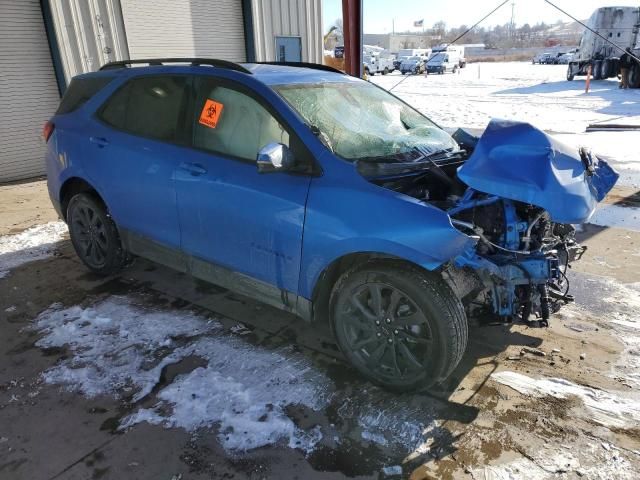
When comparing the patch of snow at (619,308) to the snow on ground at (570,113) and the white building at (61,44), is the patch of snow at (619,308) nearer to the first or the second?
the snow on ground at (570,113)

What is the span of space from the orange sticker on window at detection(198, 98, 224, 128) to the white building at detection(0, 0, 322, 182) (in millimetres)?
6558

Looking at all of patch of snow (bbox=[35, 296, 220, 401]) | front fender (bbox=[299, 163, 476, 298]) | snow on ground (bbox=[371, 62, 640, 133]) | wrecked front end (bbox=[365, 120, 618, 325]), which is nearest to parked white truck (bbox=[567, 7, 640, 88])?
snow on ground (bbox=[371, 62, 640, 133])

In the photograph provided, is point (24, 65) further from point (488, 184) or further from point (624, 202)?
point (624, 202)

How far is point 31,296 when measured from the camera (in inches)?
163

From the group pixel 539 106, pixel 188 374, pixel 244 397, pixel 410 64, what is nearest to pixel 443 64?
pixel 410 64

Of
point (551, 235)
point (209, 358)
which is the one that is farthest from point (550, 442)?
point (209, 358)

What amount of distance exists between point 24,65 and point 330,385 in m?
8.19

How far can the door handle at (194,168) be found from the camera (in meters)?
3.24

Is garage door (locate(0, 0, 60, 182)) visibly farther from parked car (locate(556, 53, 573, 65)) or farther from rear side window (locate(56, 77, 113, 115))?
parked car (locate(556, 53, 573, 65))

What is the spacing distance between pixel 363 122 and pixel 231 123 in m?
0.90

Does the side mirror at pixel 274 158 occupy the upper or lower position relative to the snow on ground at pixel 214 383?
upper

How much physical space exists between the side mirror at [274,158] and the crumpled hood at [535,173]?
3.20 feet

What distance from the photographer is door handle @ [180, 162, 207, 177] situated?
3242mm

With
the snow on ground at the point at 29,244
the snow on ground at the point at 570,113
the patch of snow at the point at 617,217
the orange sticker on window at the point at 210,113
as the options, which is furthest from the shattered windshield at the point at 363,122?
the snow on ground at the point at 29,244
